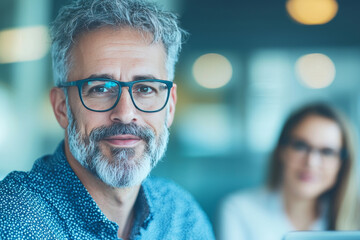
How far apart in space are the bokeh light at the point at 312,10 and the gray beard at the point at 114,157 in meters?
3.22

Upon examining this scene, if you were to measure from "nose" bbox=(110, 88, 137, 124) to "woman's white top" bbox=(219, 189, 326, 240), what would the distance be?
1499mm

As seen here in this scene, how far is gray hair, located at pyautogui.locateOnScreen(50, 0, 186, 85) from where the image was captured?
4.91 ft

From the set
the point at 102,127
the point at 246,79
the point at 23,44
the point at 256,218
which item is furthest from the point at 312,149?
the point at 23,44

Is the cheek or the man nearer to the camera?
the man

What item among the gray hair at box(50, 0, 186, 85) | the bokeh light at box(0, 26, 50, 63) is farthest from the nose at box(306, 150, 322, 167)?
the bokeh light at box(0, 26, 50, 63)

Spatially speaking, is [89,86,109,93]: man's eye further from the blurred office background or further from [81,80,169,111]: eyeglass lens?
the blurred office background

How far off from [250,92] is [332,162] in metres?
1.87

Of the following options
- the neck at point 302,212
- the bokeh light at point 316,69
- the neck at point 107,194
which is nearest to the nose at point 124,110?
the neck at point 107,194

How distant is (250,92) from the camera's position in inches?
170

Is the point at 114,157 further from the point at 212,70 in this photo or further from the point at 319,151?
the point at 212,70

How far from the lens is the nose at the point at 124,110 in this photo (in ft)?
4.54

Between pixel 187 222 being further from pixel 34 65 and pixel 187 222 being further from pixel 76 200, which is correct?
pixel 34 65

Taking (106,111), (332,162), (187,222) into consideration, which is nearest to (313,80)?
(332,162)

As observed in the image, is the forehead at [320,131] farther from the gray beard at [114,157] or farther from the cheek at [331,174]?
the gray beard at [114,157]
